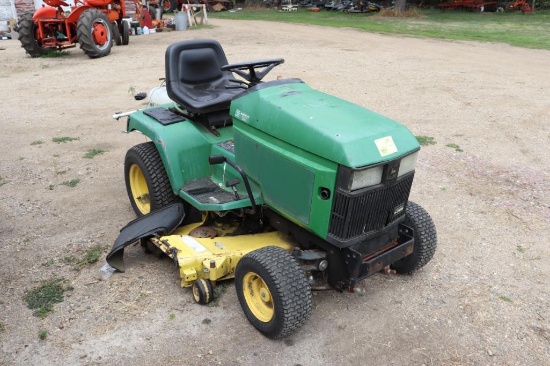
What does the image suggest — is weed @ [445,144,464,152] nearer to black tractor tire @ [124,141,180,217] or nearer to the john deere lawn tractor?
the john deere lawn tractor

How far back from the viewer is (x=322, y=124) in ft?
9.48

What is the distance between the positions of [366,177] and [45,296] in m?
2.20

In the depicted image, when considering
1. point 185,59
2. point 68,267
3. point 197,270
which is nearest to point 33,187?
point 68,267

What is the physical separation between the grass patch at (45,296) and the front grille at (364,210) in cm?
184

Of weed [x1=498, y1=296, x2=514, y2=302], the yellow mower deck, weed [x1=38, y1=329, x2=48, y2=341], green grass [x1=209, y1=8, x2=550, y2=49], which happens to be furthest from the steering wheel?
green grass [x1=209, y1=8, x2=550, y2=49]

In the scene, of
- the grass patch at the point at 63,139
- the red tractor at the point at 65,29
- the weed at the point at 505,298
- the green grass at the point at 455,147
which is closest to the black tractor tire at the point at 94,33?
the red tractor at the point at 65,29

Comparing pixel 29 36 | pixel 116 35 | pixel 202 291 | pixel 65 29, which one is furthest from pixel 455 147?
pixel 116 35

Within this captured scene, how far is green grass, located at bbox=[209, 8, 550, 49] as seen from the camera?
16.2 m

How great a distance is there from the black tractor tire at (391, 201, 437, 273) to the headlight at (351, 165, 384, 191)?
736mm

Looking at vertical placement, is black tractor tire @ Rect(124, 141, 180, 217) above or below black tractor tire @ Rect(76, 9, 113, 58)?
above

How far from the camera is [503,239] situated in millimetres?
4172

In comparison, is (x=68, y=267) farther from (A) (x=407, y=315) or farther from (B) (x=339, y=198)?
A: (A) (x=407, y=315)

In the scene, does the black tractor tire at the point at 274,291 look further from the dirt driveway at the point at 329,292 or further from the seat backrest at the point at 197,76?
the seat backrest at the point at 197,76

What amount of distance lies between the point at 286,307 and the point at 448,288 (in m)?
1.32
